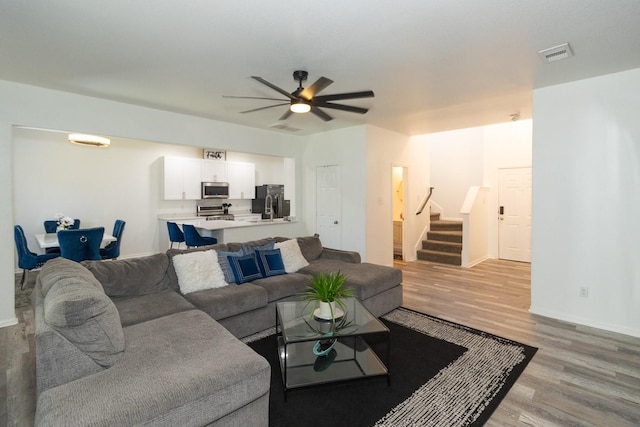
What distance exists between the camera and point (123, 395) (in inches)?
59.5

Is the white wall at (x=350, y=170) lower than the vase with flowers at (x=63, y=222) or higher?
higher

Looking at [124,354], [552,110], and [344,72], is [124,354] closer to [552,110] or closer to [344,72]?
[344,72]

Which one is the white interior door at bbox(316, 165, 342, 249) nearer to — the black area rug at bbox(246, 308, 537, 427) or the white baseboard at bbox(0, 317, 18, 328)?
the black area rug at bbox(246, 308, 537, 427)

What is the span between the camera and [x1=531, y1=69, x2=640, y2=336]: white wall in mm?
3301

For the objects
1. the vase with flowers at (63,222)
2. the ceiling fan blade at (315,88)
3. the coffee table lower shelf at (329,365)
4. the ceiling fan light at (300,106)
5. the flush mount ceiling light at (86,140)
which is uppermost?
the flush mount ceiling light at (86,140)

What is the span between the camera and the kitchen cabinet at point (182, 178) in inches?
275

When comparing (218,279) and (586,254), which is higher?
(586,254)

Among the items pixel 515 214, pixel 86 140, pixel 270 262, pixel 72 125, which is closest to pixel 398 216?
pixel 515 214

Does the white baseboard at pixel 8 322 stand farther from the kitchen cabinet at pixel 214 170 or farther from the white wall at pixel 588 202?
the white wall at pixel 588 202

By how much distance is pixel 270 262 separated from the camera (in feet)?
12.5

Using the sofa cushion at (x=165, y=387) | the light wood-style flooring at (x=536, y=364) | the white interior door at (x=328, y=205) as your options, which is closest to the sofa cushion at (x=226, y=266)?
the sofa cushion at (x=165, y=387)

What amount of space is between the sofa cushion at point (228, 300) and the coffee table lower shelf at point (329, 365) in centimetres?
51

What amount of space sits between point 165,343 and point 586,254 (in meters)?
4.25

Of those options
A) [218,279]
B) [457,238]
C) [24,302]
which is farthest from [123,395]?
[457,238]
